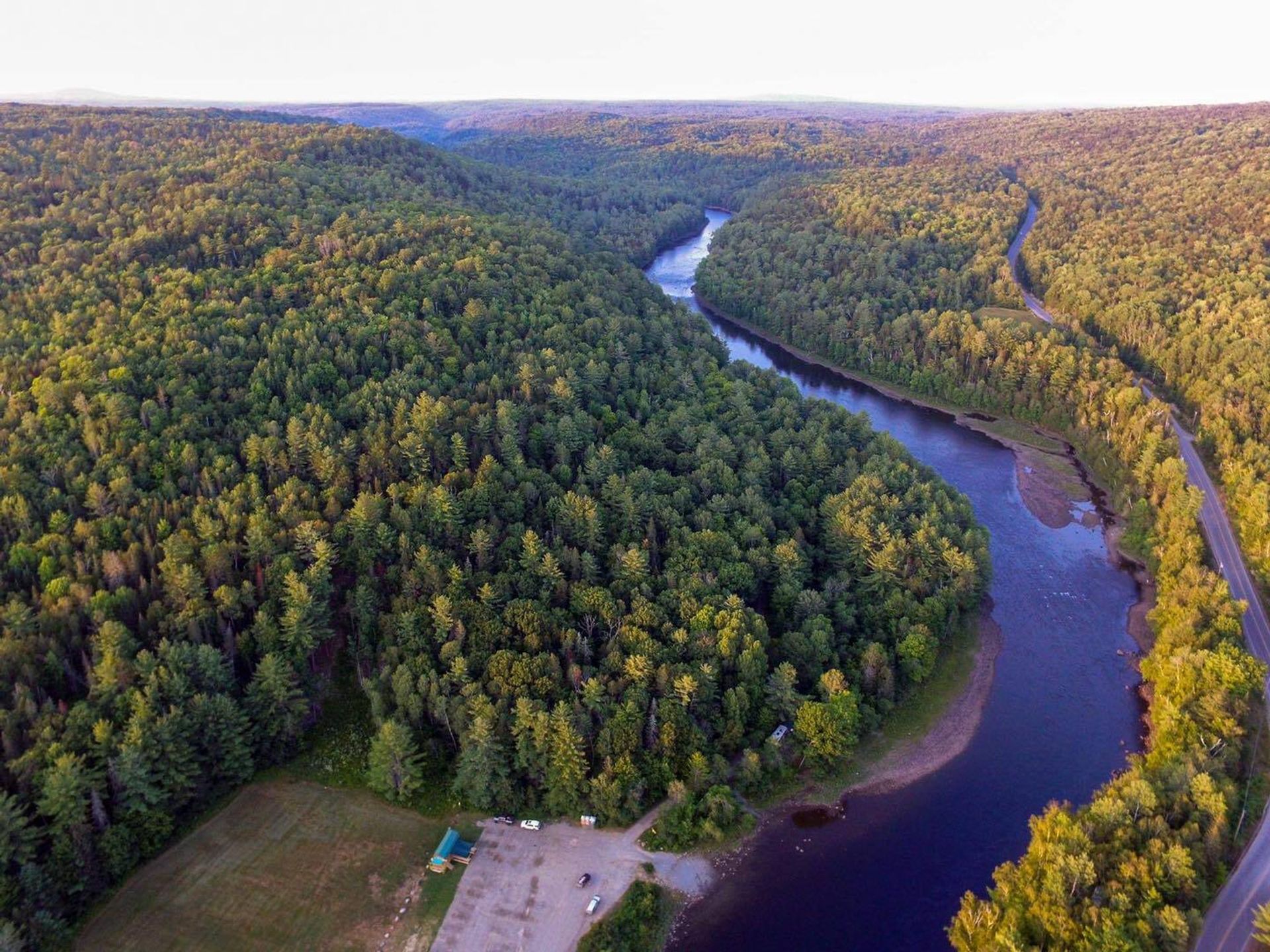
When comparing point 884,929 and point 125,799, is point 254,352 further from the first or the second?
point 884,929

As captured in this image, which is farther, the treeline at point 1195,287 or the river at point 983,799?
the treeline at point 1195,287

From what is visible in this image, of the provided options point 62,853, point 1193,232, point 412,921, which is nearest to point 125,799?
point 62,853

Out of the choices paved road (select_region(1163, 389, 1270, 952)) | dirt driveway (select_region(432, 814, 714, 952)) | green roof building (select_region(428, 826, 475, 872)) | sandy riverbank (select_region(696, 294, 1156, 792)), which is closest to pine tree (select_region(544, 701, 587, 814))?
dirt driveway (select_region(432, 814, 714, 952))

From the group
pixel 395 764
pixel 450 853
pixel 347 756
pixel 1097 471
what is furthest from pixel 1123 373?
pixel 347 756

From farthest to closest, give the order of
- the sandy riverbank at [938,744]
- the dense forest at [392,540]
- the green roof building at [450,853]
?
the sandy riverbank at [938,744]
the dense forest at [392,540]
the green roof building at [450,853]

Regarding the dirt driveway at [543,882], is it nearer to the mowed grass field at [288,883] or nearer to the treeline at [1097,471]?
the mowed grass field at [288,883]

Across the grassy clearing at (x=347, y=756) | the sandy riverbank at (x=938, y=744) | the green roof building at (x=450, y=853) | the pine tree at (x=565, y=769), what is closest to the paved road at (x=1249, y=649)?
the sandy riverbank at (x=938, y=744)

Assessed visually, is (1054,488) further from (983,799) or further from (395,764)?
(395,764)
